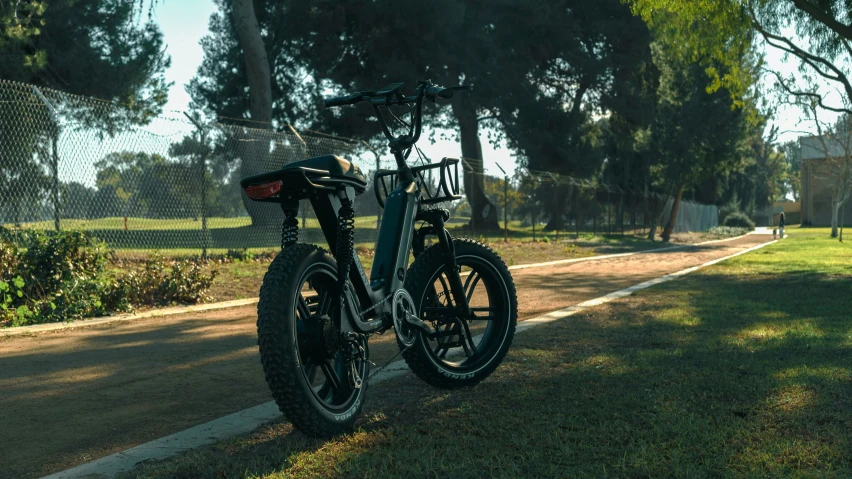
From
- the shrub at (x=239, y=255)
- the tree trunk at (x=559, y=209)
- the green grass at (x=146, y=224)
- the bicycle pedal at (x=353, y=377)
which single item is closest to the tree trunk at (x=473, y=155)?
the tree trunk at (x=559, y=209)

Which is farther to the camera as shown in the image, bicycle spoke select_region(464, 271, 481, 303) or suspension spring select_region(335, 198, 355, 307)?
bicycle spoke select_region(464, 271, 481, 303)

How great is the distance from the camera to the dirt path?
360cm

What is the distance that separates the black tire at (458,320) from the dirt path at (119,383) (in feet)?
3.07

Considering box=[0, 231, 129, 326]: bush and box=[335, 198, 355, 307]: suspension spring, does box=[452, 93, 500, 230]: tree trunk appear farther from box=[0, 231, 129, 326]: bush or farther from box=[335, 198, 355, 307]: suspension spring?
box=[335, 198, 355, 307]: suspension spring

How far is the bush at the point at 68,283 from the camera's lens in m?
7.50

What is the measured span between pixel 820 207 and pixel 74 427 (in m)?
78.2

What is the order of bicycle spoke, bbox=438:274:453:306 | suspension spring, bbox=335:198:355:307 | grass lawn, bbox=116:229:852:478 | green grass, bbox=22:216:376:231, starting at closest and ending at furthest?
grass lawn, bbox=116:229:852:478 → suspension spring, bbox=335:198:355:307 → bicycle spoke, bbox=438:274:453:306 → green grass, bbox=22:216:376:231

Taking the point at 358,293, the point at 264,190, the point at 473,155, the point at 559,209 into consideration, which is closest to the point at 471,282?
the point at 358,293

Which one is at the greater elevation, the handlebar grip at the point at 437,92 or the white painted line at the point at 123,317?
the handlebar grip at the point at 437,92

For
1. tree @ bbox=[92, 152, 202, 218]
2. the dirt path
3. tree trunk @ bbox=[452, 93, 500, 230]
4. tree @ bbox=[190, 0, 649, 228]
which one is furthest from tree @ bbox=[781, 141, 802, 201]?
the dirt path

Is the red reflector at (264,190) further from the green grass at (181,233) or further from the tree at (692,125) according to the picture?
the tree at (692,125)

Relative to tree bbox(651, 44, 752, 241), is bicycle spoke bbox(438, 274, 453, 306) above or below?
below

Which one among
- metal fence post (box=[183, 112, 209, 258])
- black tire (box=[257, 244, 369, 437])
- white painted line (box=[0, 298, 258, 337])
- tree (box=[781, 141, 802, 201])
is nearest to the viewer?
black tire (box=[257, 244, 369, 437])

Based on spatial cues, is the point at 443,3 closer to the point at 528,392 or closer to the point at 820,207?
the point at 528,392
